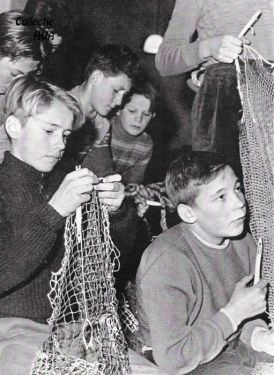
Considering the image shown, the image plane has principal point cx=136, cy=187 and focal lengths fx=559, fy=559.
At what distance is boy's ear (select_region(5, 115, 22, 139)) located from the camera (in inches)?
39.4

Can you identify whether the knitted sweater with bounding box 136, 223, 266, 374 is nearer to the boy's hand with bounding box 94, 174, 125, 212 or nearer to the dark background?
the boy's hand with bounding box 94, 174, 125, 212

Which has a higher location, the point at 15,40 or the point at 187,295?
the point at 15,40

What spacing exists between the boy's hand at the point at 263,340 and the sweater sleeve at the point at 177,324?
0.23 ft

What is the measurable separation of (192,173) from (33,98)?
0.32m

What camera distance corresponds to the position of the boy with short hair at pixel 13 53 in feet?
4.11

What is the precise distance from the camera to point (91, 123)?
1525 mm

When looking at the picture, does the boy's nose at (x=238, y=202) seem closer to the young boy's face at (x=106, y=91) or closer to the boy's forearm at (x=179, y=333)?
the boy's forearm at (x=179, y=333)

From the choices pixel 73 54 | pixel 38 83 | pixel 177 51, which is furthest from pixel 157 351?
pixel 73 54

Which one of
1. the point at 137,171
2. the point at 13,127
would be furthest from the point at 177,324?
the point at 137,171

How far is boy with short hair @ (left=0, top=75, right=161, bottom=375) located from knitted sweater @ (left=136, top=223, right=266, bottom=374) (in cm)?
6

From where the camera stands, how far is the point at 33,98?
1.00 m

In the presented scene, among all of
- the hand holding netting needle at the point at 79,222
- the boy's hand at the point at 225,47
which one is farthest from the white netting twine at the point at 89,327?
the boy's hand at the point at 225,47

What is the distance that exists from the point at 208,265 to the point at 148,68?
1412 millimetres

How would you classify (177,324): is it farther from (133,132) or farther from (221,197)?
(133,132)
